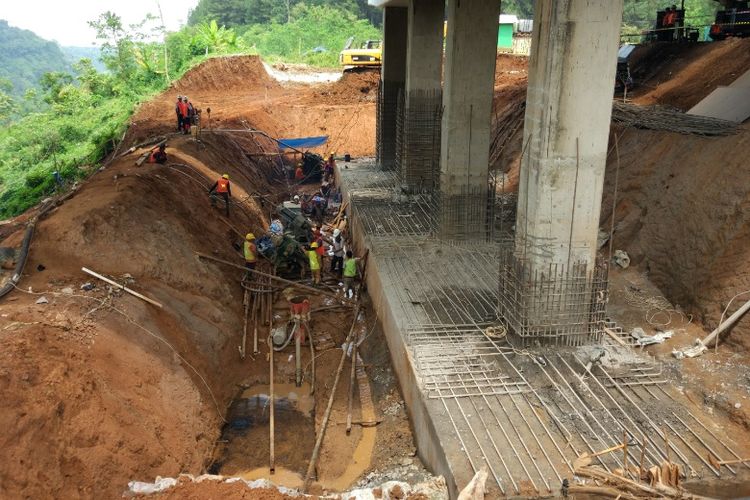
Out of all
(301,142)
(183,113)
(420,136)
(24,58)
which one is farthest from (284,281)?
(24,58)

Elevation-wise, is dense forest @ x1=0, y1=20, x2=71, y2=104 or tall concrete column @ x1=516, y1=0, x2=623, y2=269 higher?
dense forest @ x1=0, y1=20, x2=71, y2=104

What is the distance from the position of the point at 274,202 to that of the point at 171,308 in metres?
9.80

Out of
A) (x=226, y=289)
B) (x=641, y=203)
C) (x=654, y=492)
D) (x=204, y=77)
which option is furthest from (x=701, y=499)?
(x=204, y=77)

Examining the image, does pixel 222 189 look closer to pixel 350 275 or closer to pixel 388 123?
pixel 350 275

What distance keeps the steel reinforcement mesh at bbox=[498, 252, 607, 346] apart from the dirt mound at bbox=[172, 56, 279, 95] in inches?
1147

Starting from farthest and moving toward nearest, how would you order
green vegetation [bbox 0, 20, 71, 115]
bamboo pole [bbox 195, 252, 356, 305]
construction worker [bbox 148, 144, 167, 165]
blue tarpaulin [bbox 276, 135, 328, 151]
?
1. green vegetation [bbox 0, 20, 71, 115]
2. blue tarpaulin [bbox 276, 135, 328, 151]
3. construction worker [bbox 148, 144, 167, 165]
4. bamboo pole [bbox 195, 252, 356, 305]

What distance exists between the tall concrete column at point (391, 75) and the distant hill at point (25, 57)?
4359 inches

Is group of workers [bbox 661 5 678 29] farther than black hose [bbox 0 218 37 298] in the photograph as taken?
Yes

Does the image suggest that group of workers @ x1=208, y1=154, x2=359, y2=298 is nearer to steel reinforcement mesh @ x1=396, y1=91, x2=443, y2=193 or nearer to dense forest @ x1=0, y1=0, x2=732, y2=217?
steel reinforcement mesh @ x1=396, y1=91, x2=443, y2=193

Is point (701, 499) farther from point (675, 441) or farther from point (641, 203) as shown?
point (641, 203)

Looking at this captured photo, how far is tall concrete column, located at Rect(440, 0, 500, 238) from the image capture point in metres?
12.3

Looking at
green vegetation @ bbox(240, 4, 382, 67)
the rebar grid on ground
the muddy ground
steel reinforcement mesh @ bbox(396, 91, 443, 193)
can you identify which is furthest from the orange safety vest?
green vegetation @ bbox(240, 4, 382, 67)

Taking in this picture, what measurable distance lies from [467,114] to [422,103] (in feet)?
15.5

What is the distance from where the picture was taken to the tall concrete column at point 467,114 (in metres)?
12.3
